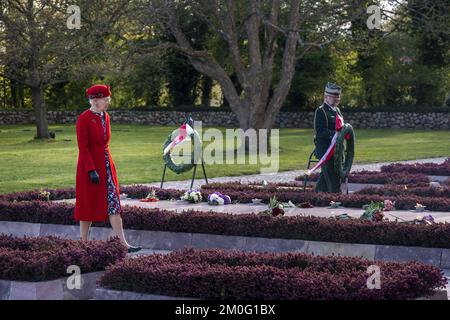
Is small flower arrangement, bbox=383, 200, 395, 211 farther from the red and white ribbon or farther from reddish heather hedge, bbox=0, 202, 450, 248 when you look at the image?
the red and white ribbon

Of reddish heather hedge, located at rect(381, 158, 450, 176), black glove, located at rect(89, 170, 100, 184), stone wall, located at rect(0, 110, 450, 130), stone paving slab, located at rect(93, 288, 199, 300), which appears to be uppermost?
black glove, located at rect(89, 170, 100, 184)

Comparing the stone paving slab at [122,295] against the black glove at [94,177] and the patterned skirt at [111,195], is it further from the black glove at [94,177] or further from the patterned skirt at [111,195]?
the patterned skirt at [111,195]

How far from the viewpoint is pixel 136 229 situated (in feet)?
40.5

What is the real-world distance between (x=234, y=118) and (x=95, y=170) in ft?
150

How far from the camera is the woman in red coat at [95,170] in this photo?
10.7m

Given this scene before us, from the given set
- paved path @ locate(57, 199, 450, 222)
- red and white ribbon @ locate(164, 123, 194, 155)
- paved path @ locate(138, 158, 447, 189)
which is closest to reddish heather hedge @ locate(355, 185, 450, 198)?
paved path @ locate(57, 199, 450, 222)

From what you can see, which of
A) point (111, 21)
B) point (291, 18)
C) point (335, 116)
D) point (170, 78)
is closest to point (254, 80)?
point (291, 18)

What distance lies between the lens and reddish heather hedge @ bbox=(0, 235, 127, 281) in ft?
27.4

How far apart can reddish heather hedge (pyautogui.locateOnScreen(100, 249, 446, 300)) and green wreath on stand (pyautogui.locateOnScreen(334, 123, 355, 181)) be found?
666 centimetres

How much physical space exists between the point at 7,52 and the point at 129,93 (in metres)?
30.6

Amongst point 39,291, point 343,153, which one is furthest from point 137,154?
point 39,291

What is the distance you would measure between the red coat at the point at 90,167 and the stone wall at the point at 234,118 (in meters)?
44.6

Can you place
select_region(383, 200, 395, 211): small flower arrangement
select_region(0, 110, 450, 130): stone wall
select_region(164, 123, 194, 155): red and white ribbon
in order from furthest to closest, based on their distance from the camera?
select_region(0, 110, 450, 130): stone wall < select_region(164, 123, 194, 155): red and white ribbon < select_region(383, 200, 395, 211): small flower arrangement
